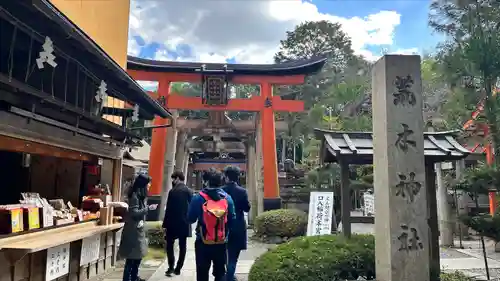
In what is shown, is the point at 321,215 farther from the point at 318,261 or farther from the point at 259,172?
the point at 259,172

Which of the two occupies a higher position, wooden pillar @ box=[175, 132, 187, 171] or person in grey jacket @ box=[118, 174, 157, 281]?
wooden pillar @ box=[175, 132, 187, 171]

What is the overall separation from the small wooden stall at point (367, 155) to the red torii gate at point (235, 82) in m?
8.83

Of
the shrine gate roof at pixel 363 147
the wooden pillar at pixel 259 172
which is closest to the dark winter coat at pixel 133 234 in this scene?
the shrine gate roof at pixel 363 147

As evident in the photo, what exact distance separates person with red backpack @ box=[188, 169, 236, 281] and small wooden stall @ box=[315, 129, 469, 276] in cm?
211

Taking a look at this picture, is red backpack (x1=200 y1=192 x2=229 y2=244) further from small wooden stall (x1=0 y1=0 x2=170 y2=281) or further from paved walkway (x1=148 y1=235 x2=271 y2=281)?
paved walkway (x1=148 y1=235 x2=271 y2=281)

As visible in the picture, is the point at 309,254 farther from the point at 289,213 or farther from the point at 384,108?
the point at 289,213

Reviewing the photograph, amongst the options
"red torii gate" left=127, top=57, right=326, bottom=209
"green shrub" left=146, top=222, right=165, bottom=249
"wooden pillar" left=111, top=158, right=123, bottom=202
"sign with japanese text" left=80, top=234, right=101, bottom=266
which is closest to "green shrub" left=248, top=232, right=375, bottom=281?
"sign with japanese text" left=80, top=234, right=101, bottom=266

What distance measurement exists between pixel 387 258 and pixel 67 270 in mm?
4791

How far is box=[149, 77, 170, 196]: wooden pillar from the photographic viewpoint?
1556 cm

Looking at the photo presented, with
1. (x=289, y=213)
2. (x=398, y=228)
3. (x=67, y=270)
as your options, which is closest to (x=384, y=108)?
(x=398, y=228)

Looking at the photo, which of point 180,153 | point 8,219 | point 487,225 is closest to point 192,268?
point 8,219

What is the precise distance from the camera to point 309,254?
18.1 feet

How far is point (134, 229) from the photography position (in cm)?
563

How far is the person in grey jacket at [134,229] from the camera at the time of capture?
18.3ft
